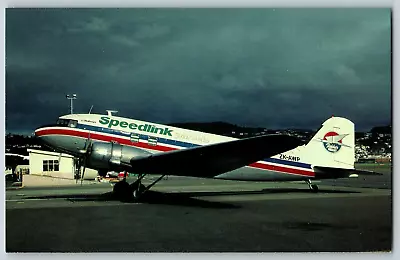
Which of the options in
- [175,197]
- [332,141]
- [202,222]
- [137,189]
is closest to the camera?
[202,222]

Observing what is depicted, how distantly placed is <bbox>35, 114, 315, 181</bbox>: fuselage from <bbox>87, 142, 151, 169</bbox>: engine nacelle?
149 millimetres

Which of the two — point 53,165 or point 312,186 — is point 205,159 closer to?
point 312,186

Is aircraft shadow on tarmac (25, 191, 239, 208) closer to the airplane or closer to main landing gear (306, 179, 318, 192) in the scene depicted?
the airplane

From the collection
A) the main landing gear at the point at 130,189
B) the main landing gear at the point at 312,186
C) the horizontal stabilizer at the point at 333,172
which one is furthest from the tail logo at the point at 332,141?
the main landing gear at the point at 130,189

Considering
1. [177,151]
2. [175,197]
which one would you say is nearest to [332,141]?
[177,151]

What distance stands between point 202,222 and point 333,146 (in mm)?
2259

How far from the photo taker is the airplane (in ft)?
16.4

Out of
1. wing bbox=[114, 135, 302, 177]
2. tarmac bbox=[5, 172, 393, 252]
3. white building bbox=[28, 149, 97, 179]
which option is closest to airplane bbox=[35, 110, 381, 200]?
wing bbox=[114, 135, 302, 177]

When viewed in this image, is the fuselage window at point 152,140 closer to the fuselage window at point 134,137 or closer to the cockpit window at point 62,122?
the fuselage window at point 134,137

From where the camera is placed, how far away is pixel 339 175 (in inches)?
217

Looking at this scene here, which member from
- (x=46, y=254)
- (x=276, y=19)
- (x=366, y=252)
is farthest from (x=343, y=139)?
(x=46, y=254)

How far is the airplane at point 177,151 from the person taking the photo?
16.4 feet

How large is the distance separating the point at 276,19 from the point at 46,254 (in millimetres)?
3616

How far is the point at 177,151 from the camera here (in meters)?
5.13
